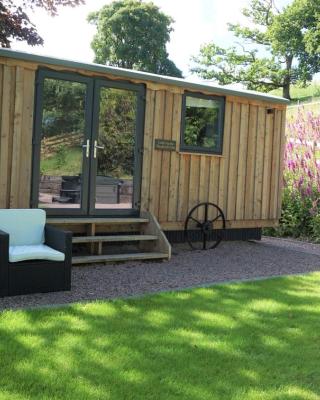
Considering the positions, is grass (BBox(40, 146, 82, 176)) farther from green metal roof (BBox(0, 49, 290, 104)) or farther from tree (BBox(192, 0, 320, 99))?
tree (BBox(192, 0, 320, 99))

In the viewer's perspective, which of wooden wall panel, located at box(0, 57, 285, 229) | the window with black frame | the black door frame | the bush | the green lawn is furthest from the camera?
the bush

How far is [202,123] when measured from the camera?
9.09 m

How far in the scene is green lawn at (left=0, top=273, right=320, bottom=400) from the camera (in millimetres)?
3289

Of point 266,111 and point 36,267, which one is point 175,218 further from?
point 36,267

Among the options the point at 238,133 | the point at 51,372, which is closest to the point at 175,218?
the point at 238,133

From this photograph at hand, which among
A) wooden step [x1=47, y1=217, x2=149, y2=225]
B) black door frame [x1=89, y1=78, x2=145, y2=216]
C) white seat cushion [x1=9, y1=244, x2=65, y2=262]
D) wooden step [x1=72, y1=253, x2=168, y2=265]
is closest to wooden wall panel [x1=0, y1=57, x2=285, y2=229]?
black door frame [x1=89, y1=78, x2=145, y2=216]

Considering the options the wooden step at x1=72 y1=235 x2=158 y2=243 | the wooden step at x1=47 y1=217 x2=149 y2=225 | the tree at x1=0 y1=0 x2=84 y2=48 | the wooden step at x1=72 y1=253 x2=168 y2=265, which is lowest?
the wooden step at x1=72 y1=253 x2=168 y2=265

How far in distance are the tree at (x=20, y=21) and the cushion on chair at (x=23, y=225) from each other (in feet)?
25.3

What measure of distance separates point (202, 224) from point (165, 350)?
202 inches

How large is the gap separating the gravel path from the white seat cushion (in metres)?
0.37

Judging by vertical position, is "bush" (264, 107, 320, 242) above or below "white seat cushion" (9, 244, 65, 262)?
above

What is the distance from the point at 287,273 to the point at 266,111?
375 cm

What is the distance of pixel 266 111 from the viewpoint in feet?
32.7

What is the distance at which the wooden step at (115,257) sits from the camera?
278 inches
